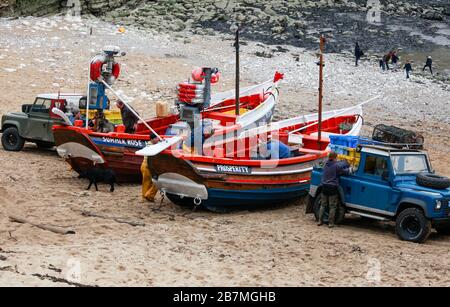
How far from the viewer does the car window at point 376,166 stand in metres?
14.6

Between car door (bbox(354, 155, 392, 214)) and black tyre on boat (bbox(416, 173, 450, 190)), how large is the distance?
52 centimetres

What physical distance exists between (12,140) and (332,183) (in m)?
9.60

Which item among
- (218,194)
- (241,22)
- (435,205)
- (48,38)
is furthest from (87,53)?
(435,205)

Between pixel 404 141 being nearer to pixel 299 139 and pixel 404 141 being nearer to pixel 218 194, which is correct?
pixel 299 139

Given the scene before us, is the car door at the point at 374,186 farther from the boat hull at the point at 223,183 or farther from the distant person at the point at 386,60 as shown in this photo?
the distant person at the point at 386,60

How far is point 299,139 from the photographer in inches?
742

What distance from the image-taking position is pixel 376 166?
14.7m

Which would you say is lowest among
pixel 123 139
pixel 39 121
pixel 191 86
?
pixel 39 121

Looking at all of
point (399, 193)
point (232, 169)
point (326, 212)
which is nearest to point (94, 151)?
point (232, 169)

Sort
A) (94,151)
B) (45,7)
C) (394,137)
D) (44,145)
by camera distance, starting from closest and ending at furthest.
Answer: (94,151) → (394,137) → (44,145) → (45,7)

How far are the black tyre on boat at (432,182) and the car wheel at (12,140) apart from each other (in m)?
10.7

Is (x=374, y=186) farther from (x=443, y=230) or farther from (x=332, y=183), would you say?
(x=443, y=230)

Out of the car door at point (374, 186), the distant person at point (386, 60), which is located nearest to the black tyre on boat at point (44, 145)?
the car door at point (374, 186)
